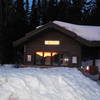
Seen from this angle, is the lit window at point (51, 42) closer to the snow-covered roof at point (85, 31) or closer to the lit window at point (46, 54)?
the lit window at point (46, 54)

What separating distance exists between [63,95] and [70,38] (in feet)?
57.0

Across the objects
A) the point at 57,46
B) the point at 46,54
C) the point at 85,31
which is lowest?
the point at 46,54

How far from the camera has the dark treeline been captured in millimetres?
36844

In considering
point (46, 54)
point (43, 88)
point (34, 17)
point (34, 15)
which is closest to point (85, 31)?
point (46, 54)

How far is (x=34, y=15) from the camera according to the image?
4569 centimetres

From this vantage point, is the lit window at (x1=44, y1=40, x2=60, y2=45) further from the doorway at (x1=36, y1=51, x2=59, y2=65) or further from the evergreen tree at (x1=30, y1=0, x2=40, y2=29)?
the evergreen tree at (x1=30, y1=0, x2=40, y2=29)

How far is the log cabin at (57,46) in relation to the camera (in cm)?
2489

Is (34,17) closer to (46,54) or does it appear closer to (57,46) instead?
(46,54)

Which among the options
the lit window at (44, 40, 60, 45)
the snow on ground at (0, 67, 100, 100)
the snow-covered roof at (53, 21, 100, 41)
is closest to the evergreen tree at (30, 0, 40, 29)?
the snow-covered roof at (53, 21, 100, 41)

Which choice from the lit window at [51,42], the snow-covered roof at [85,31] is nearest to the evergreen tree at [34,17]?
the snow-covered roof at [85,31]

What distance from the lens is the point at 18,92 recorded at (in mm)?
7895

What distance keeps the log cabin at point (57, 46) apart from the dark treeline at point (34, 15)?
31.9 ft

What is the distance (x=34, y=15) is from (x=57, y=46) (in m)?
20.8

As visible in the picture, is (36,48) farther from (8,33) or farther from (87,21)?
(87,21)
